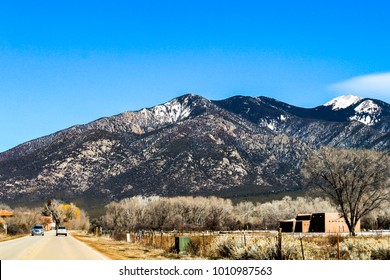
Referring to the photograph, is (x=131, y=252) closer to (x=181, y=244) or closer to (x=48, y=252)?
(x=181, y=244)

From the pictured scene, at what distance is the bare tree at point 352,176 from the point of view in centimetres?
7025

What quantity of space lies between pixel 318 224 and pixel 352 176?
125 feet

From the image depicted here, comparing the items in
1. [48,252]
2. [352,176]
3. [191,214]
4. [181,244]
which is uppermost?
[352,176]

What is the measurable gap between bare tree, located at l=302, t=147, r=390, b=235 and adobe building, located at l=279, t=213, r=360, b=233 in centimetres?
3144

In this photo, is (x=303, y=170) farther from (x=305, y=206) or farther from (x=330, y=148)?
(x=305, y=206)

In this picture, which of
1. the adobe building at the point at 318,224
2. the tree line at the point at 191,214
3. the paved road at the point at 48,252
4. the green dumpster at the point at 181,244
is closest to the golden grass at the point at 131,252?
the paved road at the point at 48,252

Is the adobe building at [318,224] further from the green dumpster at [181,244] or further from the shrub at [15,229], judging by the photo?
the green dumpster at [181,244]

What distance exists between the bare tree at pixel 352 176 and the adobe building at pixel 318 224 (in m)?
31.4

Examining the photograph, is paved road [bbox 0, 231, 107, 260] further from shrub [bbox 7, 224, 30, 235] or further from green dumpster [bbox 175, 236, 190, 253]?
shrub [bbox 7, 224, 30, 235]

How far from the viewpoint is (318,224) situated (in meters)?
108

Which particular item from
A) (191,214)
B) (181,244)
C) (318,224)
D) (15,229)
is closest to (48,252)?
(181,244)
